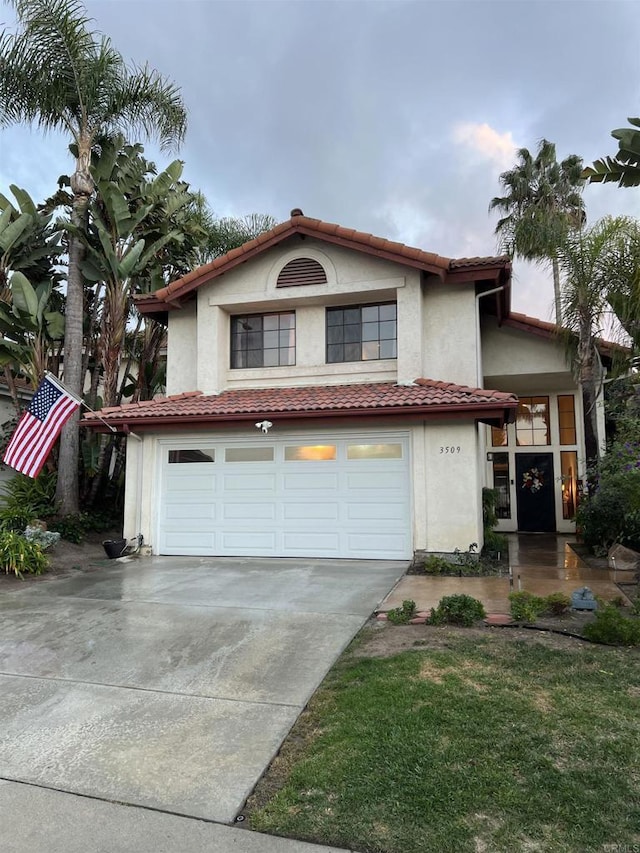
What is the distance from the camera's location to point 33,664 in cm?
545

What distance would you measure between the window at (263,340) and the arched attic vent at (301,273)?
0.75m

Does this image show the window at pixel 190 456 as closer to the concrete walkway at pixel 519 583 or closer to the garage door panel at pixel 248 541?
the garage door panel at pixel 248 541

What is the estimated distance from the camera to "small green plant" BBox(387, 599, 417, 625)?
6391 mm

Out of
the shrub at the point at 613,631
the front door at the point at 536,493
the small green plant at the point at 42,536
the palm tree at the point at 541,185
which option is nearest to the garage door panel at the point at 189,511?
the small green plant at the point at 42,536

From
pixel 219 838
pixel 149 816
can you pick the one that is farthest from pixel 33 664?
pixel 219 838

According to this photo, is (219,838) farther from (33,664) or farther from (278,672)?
(33,664)

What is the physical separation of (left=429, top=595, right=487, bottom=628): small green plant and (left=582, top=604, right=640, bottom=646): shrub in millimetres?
1111

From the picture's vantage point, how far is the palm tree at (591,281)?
1097cm

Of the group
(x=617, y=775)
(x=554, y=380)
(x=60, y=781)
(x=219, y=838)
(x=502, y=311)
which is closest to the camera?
(x=219, y=838)

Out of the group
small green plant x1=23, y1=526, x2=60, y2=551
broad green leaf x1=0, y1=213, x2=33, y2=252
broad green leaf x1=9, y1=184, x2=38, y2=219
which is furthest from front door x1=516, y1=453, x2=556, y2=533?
broad green leaf x1=9, y1=184, x2=38, y2=219

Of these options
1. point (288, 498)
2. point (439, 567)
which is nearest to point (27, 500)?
point (288, 498)

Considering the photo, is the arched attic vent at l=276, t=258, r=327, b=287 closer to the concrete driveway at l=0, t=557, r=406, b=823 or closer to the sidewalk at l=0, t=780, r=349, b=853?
the concrete driveway at l=0, t=557, r=406, b=823

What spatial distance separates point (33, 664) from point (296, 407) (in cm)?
658

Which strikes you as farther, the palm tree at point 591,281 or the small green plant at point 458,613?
the palm tree at point 591,281
